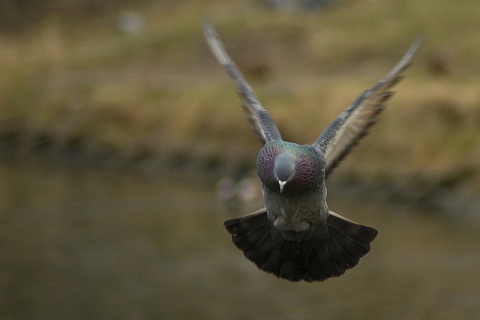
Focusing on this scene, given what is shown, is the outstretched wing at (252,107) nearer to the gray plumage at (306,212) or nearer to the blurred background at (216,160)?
the gray plumage at (306,212)

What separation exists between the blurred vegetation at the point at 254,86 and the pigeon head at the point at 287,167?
11.0m

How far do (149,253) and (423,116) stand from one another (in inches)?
271

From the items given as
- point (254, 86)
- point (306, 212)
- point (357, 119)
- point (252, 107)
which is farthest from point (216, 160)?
point (306, 212)

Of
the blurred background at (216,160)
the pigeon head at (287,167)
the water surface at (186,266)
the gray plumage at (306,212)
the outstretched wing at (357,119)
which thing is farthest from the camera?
the blurred background at (216,160)

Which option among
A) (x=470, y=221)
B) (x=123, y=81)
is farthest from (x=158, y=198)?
(x=123, y=81)

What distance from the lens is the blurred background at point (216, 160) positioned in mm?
15078

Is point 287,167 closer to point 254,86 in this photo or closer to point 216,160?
point 216,160

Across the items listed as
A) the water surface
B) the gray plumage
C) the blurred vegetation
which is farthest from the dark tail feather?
the blurred vegetation

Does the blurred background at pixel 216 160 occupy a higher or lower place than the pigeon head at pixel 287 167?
lower

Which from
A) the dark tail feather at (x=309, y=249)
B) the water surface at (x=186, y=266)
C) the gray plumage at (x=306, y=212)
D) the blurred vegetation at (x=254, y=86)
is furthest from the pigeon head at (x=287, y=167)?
the blurred vegetation at (x=254, y=86)

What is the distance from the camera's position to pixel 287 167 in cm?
879

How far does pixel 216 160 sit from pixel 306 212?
16.3 metres

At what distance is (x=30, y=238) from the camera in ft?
60.5

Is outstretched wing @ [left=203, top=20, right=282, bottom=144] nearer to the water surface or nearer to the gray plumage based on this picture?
the gray plumage
